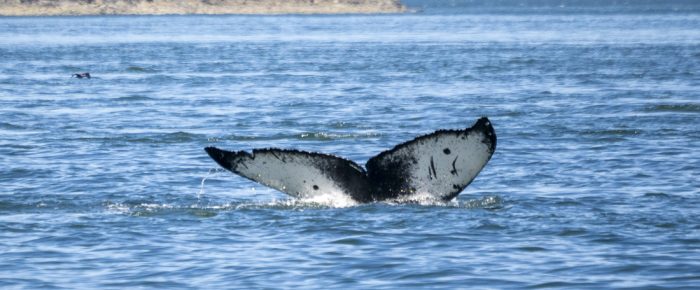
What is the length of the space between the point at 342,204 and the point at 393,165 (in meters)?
1.27

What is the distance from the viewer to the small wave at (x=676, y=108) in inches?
1023

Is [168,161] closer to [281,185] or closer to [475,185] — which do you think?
[475,185]

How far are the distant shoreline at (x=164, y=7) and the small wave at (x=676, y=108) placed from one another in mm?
155607

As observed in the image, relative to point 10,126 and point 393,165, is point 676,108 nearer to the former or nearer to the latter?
point 10,126

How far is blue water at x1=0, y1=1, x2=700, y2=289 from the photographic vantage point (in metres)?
11.0

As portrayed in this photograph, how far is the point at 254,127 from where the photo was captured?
24109 millimetres

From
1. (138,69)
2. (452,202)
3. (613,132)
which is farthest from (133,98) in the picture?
(452,202)

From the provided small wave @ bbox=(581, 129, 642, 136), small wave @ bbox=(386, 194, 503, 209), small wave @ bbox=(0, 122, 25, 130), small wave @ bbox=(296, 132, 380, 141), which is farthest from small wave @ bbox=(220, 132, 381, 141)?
small wave @ bbox=(386, 194, 503, 209)

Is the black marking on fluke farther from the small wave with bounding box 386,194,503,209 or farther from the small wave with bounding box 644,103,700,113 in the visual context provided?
the small wave with bounding box 644,103,700,113

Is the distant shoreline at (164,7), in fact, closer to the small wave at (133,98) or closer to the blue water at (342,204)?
the blue water at (342,204)

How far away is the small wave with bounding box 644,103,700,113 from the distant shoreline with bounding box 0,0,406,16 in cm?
15561

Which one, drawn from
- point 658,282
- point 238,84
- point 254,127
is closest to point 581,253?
point 658,282

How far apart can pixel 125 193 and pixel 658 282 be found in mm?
6863

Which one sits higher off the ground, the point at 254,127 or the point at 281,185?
the point at 281,185
